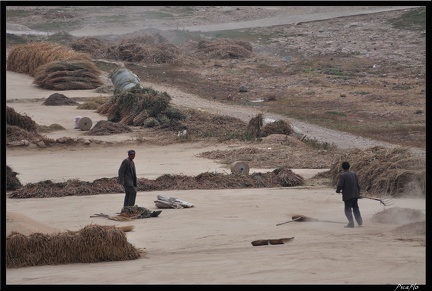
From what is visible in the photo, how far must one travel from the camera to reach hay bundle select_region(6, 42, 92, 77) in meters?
47.7

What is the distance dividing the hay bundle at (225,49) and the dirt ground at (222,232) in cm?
2702

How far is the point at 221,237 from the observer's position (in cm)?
1786

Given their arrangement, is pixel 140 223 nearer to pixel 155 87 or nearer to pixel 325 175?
pixel 325 175

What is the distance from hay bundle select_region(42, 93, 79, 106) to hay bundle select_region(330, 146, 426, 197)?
17.0 meters

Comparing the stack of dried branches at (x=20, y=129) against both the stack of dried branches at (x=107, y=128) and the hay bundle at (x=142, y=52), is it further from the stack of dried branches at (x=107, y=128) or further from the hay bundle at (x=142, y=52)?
the hay bundle at (x=142, y=52)

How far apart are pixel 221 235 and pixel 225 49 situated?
3962 cm

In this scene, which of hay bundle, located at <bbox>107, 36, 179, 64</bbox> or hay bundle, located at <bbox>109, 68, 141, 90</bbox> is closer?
hay bundle, located at <bbox>109, 68, 141, 90</bbox>

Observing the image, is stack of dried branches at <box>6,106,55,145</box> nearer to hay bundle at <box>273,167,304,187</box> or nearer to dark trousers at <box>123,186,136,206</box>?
hay bundle at <box>273,167,304,187</box>

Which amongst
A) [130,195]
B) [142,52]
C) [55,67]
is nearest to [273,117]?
[55,67]

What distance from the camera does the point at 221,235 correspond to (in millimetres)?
18047

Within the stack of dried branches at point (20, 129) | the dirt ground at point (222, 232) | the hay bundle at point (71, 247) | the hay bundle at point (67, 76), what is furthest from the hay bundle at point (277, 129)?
the hay bundle at point (71, 247)

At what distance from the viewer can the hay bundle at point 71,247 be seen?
15.8 metres

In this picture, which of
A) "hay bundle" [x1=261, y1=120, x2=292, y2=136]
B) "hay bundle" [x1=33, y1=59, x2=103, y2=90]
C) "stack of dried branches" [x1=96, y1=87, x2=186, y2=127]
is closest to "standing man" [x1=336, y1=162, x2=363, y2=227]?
"hay bundle" [x1=261, y1=120, x2=292, y2=136]

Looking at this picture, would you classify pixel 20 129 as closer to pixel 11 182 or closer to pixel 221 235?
pixel 11 182
